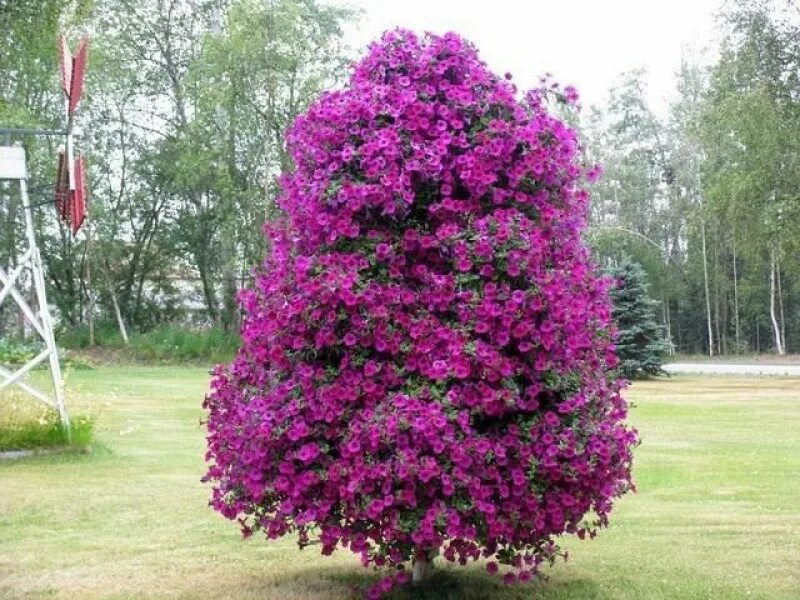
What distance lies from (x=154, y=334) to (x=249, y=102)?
6.66 meters

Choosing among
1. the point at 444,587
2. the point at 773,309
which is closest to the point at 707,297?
the point at 773,309

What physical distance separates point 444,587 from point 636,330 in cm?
2196

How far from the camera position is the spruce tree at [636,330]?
26.1 m

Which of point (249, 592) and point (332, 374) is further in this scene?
point (249, 592)

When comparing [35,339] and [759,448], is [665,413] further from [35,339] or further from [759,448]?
[35,339]

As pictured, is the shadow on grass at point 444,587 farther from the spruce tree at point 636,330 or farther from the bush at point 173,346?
the bush at point 173,346

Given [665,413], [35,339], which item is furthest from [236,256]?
[665,413]

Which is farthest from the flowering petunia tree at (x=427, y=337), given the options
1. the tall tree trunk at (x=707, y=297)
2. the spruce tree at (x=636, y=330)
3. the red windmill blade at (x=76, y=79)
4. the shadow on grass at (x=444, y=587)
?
the tall tree trunk at (x=707, y=297)

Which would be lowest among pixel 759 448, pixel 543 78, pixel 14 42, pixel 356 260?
pixel 759 448

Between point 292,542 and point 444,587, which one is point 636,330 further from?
point 444,587

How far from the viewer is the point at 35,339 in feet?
93.0

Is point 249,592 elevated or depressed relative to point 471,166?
depressed

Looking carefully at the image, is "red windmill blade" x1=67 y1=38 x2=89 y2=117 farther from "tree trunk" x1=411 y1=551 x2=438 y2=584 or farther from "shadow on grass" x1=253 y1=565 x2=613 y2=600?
"tree trunk" x1=411 y1=551 x2=438 y2=584

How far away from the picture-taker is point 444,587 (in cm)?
504
